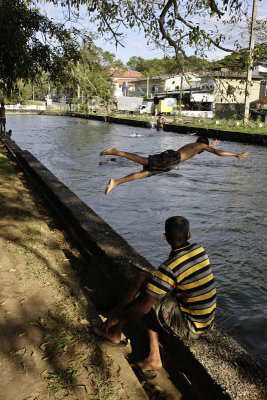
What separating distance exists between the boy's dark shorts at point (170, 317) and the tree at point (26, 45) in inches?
250

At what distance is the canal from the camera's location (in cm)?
493

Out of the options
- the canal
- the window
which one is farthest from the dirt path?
the window

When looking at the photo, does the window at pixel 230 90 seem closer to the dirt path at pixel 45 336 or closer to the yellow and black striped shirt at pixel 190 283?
the dirt path at pixel 45 336

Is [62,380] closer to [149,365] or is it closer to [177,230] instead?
[149,365]

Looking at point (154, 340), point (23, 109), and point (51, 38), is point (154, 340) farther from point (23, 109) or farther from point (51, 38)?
point (23, 109)

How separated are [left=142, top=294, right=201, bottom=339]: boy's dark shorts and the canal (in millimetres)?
1465

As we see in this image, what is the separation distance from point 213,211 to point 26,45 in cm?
601

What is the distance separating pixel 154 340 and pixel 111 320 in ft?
1.35

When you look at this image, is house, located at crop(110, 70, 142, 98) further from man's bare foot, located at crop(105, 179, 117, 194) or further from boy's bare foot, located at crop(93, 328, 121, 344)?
boy's bare foot, located at crop(93, 328, 121, 344)

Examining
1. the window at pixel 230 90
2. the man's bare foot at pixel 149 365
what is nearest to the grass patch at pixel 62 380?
the man's bare foot at pixel 149 365

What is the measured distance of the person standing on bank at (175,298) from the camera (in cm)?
267

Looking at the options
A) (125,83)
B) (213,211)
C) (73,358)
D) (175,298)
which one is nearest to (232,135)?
(213,211)

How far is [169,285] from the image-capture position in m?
2.65

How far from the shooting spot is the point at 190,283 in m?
2.68
